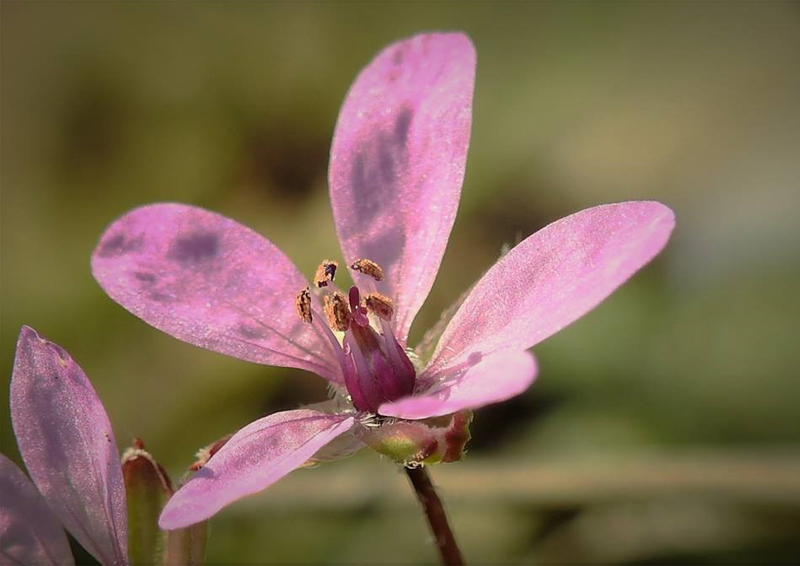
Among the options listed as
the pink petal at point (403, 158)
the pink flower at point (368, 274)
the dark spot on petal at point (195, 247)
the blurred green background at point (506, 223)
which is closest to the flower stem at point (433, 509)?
the pink flower at point (368, 274)

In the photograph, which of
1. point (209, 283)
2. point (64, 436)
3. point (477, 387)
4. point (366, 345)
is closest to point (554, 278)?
point (477, 387)

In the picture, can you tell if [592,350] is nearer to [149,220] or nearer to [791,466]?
[791,466]

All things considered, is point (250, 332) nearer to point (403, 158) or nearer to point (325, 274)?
point (325, 274)

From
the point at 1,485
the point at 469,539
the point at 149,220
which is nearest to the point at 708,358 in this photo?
the point at 469,539

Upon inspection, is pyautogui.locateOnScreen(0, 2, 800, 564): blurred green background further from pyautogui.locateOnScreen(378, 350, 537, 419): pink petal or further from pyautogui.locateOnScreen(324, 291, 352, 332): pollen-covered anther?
pyautogui.locateOnScreen(378, 350, 537, 419): pink petal

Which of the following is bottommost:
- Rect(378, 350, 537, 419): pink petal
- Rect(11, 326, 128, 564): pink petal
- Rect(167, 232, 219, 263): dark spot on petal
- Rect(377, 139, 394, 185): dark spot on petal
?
Rect(378, 350, 537, 419): pink petal

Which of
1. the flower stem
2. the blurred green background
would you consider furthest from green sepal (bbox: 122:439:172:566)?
the blurred green background
